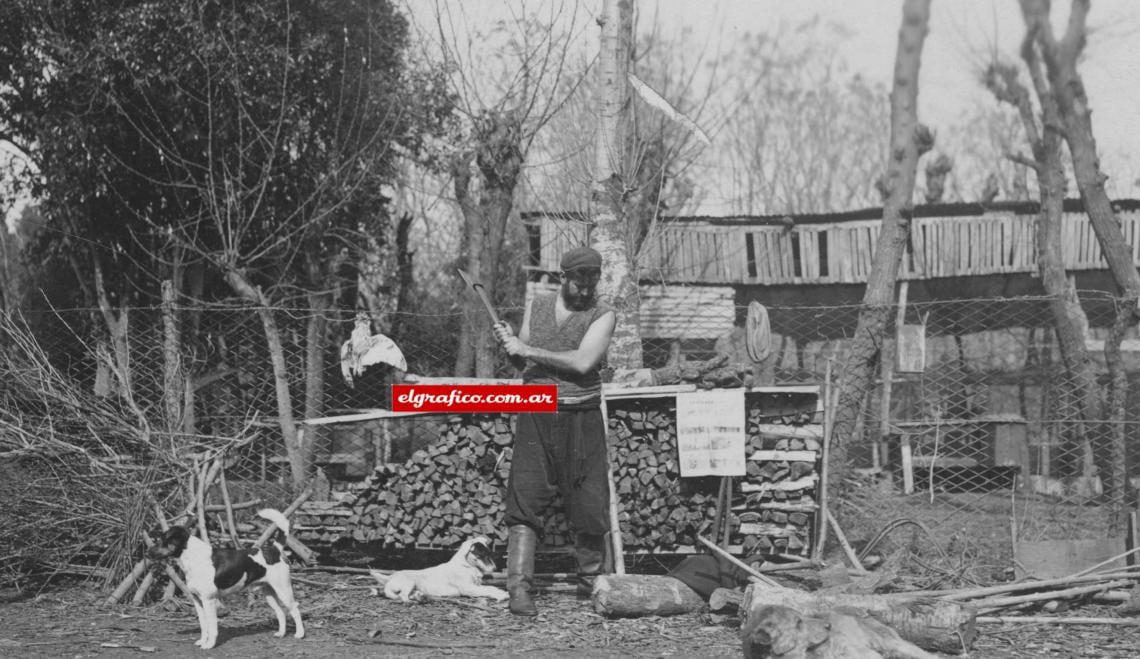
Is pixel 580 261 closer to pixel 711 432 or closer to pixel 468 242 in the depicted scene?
pixel 711 432

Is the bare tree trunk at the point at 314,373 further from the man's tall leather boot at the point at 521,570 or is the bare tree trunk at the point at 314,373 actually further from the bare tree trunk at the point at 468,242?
the man's tall leather boot at the point at 521,570

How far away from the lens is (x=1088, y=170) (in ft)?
43.6

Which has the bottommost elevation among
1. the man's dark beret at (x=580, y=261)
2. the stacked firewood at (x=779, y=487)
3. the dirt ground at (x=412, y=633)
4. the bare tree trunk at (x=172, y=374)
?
the dirt ground at (x=412, y=633)

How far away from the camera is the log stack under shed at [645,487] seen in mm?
7656

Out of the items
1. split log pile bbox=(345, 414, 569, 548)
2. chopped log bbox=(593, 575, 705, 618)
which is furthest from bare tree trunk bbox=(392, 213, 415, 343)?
chopped log bbox=(593, 575, 705, 618)

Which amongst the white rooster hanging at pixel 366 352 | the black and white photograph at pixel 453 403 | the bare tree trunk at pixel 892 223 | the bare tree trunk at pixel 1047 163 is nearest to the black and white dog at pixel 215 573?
the black and white photograph at pixel 453 403

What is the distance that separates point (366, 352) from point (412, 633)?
11.3 ft

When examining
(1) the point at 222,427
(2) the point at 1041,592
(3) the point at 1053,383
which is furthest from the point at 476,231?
(3) the point at 1053,383

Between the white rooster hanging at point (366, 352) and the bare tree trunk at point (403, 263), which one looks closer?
the white rooster hanging at point (366, 352)

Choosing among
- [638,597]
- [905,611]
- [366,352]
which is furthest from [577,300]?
[366,352]

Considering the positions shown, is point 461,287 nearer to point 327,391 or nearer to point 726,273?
point 726,273

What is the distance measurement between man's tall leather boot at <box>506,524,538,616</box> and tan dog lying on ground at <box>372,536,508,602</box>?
61cm

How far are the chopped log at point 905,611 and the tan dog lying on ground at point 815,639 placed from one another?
41 cm

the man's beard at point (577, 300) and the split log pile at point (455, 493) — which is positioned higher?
the man's beard at point (577, 300)
